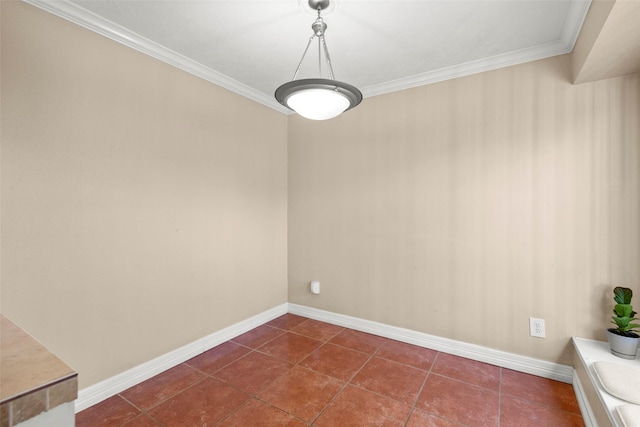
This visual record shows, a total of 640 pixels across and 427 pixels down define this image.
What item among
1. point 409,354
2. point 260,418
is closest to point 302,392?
point 260,418

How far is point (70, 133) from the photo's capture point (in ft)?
6.00

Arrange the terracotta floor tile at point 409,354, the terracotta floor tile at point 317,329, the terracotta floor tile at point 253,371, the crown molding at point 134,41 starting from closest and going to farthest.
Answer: the crown molding at point 134,41 < the terracotta floor tile at point 253,371 < the terracotta floor tile at point 409,354 < the terracotta floor tile at point 317,329

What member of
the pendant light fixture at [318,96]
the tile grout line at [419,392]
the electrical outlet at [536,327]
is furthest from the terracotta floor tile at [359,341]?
the pendant light fixture at [318,96]

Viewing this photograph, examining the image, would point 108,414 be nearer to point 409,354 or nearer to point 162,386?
point 162,386

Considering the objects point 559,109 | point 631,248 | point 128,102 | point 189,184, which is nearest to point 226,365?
point 189,184

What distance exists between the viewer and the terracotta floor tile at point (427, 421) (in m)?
1.73

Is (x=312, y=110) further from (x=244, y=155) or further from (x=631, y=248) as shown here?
(x=631, y=248)

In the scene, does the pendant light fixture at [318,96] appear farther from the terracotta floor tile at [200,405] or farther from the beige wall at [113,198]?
the terracotta floor tile at [200,405]

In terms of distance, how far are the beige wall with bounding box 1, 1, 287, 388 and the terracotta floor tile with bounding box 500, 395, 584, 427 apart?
2.28 m

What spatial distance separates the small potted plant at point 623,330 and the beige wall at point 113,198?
9.39ft

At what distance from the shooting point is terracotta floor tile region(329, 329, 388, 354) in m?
2.67

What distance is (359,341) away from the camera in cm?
281

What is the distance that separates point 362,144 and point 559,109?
5.16ft

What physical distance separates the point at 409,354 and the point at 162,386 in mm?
1949
